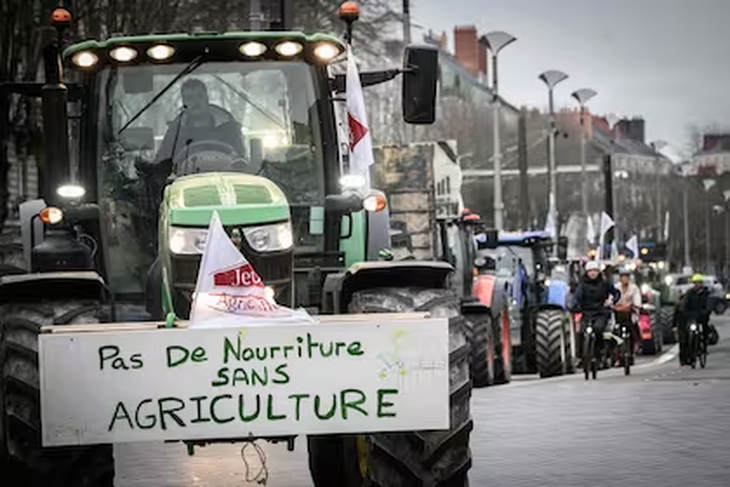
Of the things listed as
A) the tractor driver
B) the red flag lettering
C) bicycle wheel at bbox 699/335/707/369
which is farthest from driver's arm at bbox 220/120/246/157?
bicycle wheel at bbox 699/335/707/369

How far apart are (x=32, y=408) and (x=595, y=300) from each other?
21767mm

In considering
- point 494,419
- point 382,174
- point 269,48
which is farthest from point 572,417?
point 382,174

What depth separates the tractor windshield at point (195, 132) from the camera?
1209 centimetres

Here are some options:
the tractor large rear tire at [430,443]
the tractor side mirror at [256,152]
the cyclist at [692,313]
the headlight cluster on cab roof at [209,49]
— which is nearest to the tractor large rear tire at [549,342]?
the cyclist at [692,313]

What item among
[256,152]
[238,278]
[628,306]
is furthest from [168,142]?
[628,306]

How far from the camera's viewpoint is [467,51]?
134625mm

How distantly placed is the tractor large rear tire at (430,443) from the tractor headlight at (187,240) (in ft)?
3.26

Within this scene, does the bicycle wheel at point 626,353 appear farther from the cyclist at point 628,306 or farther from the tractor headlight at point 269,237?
the tractor headlight at point 269,237

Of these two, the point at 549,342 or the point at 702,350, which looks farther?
the point at 702,350

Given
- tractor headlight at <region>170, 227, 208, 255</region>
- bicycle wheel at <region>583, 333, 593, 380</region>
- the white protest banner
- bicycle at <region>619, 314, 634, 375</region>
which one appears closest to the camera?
the white protest banner

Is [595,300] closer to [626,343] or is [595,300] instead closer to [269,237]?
[626,343]

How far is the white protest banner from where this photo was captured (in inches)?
377

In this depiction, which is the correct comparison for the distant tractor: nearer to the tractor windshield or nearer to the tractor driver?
the tractor windshield

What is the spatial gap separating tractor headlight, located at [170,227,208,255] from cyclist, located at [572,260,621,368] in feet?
67.1
